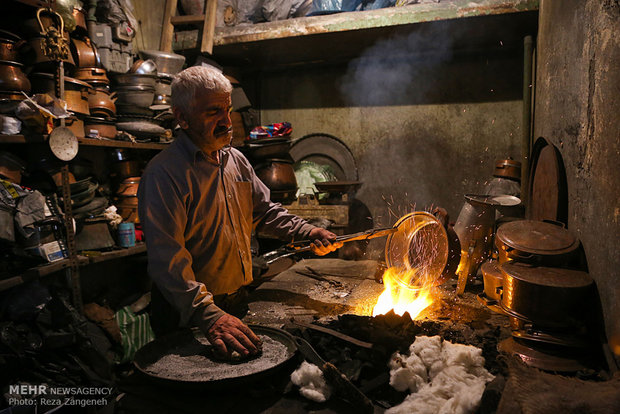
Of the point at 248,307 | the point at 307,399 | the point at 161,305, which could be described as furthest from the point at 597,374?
the point at 161,305

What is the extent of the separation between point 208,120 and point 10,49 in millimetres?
2617

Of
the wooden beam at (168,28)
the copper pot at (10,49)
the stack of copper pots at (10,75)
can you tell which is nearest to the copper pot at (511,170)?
the wooden beam at (168,28)

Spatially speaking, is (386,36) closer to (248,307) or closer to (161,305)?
(248,307)

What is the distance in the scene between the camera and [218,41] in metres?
6.15

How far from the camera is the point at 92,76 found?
4.60 meters

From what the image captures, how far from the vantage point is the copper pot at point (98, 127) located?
4.45m

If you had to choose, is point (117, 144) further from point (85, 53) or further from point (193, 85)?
point (193, 85)

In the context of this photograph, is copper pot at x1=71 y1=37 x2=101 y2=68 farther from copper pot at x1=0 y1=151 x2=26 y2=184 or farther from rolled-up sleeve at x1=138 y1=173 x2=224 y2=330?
rolled-up sleeve at x1=138 y1=173 x2=224 y2=330

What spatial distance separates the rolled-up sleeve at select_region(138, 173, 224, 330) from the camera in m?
2.05

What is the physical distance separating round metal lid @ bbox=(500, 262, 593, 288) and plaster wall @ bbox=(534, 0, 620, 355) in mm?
116

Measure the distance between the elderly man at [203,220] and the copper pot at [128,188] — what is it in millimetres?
2389

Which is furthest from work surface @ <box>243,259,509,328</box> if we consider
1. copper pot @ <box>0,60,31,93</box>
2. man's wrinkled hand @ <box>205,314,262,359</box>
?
copper pot @ <box>0,60,31,93</box>

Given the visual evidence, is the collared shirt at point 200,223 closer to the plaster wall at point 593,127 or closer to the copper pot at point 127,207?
the plaster wall at point 593,127

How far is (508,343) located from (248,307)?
191 centimetres
